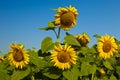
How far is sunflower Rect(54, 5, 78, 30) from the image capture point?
5254 mm

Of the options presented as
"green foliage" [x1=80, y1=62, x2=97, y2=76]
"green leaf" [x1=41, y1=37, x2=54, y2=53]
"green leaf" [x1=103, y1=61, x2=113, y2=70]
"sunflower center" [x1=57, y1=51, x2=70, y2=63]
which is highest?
"green leaf" [x1=41, y1=37, x2=54, y2=53]

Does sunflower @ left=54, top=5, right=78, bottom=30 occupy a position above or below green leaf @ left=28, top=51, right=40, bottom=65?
above

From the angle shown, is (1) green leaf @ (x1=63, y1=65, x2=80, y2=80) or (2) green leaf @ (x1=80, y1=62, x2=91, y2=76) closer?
(1) green leaf @ (x1=63, y1=65, x2=80, y2=80)

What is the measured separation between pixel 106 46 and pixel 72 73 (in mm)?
1128

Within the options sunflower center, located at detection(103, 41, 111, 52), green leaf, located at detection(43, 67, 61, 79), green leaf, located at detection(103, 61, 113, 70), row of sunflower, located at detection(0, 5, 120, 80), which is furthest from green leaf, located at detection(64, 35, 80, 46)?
sunflower center, located at detection(103, 41, 111, 52)

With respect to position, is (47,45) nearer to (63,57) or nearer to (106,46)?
(63,57)

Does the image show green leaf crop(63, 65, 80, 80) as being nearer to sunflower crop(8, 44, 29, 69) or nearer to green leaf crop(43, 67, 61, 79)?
green leaf crop(43, 67, 61, 79)

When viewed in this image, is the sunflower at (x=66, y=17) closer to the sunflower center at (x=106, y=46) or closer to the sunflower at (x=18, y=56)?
the sunflower at (x=18, y=56)

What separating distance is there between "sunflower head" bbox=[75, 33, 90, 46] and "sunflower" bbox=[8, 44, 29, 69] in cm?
117

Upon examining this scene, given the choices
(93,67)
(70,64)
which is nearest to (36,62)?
(70,64)

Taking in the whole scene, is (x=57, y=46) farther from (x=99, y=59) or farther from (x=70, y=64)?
(x=99, y=59)

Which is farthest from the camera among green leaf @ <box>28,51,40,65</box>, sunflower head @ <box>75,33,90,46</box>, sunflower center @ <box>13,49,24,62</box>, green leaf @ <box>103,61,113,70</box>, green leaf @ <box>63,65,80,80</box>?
sunflower head @ <box>75,33,90,46</box>

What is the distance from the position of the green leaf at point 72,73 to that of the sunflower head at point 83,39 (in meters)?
0.91

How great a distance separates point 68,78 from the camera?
15.9 ft
